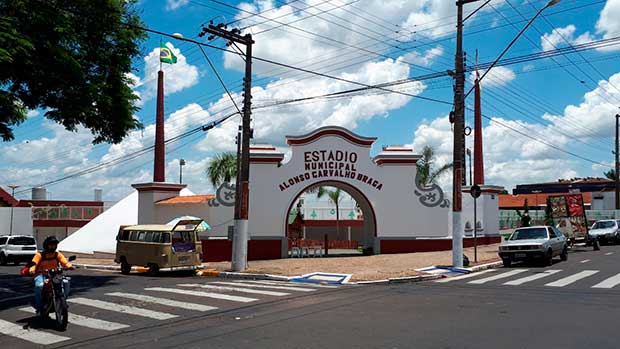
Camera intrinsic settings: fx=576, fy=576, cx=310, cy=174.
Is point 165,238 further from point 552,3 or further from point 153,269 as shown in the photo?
point 552,3

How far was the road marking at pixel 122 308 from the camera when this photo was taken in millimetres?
11353

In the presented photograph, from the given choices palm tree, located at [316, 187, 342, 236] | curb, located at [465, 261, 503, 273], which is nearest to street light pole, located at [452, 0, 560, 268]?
curb, located at [465, 261, 503, 273]

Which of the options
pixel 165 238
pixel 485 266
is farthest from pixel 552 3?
pixel 165 238

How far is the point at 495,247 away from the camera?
30031 mm

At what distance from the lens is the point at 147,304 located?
42.2 feet

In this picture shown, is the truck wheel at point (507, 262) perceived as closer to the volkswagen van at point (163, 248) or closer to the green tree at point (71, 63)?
the volkswagen van at point (163, 248)

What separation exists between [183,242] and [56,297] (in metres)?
11.9

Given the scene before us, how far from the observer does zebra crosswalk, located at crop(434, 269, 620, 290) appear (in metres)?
15.8

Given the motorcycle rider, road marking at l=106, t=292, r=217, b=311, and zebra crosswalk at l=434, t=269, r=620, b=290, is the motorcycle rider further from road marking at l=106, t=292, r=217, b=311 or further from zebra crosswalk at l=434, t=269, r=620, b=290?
zebra crosswalk at l=434, t=269, r=620, b=290

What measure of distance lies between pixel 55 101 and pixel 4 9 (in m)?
2.77

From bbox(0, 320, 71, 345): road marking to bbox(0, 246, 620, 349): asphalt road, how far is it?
0.53 ft

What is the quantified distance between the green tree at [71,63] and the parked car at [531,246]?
553 inches

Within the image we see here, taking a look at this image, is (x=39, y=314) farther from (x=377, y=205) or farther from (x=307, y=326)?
(x=377, y=205)

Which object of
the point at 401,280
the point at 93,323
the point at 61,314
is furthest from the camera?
the point at 401,280
